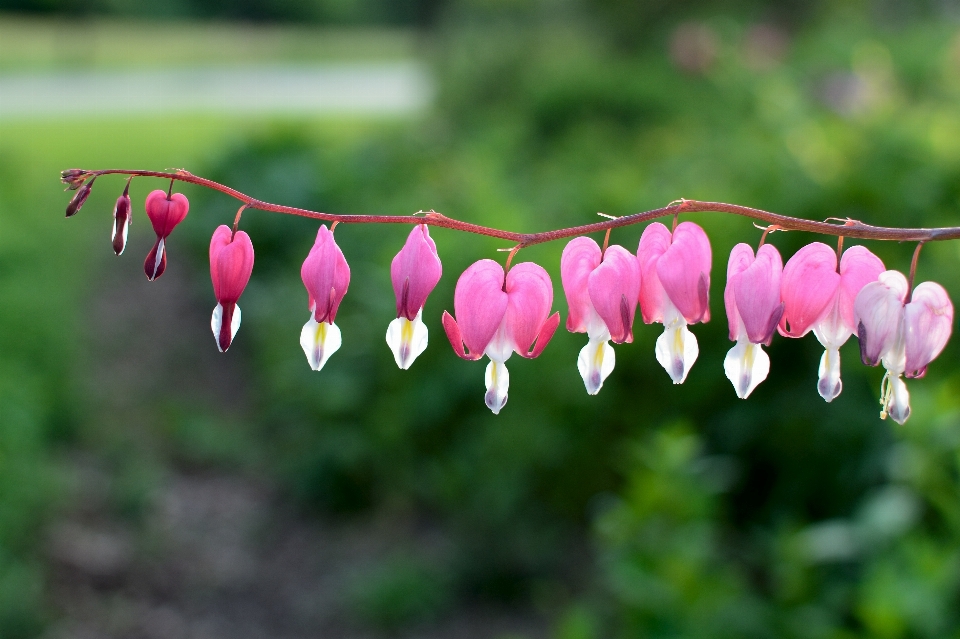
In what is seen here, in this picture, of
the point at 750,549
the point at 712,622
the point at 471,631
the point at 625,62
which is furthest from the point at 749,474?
the point at 625,62

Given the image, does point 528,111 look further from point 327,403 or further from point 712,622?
point 712,622

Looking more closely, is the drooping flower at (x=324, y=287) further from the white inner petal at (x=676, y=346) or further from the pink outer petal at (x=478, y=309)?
the white inner petal at (x=676, y=346)

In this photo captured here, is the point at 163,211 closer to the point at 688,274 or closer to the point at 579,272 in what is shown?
the point at 579,272

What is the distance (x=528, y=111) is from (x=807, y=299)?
12.7 meters

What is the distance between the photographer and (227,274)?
3.56ft

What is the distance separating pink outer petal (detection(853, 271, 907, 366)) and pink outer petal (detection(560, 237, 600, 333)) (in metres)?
0.32

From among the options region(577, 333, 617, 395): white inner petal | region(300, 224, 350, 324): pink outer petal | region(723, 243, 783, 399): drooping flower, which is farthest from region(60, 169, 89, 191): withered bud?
region(723, 243, 783, 399): drooping flower

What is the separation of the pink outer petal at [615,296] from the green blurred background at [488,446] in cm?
130

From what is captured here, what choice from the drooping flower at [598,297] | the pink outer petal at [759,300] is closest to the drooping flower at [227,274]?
the drooping flower at [598,297]

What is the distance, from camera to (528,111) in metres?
13.4

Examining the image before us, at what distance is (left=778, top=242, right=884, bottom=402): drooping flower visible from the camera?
1110 mm

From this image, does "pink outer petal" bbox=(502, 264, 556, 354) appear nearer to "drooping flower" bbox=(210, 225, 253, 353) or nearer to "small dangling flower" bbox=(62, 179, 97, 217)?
"drooping flower" bbox=(210, 225, 253, 353)

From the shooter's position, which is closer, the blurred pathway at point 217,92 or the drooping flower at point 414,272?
the drooping flower at point 414,272

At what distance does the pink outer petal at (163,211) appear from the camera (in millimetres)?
1070
